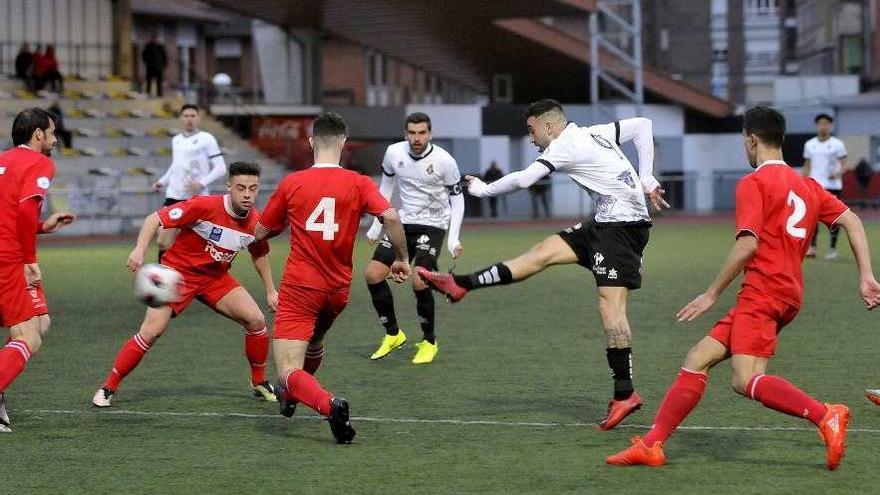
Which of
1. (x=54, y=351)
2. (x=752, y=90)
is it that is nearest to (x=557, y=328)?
(x=54, y=351)

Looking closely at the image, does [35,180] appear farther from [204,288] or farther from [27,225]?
[204,288]

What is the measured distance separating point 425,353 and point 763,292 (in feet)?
17.1

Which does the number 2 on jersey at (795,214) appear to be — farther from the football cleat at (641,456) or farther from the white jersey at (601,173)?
the white jersey at (601,173)

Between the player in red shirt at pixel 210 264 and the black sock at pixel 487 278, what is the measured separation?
1.28 meters

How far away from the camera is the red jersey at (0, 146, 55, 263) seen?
891 cm

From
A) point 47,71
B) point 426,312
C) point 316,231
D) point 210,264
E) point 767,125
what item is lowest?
point 426,312

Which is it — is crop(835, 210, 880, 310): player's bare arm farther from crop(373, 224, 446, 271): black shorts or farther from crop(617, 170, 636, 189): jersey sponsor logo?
crop(373, 224, 446, 271): black shorts

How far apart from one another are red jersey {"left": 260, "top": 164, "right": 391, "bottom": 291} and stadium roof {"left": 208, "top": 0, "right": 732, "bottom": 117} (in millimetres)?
33231

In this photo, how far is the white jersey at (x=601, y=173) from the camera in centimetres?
927

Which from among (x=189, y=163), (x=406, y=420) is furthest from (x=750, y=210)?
(x=189, y=163)

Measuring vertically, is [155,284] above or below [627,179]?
below

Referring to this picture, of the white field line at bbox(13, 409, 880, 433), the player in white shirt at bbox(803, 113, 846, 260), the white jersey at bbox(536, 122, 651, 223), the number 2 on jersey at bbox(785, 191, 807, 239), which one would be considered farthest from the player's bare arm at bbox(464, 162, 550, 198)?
the player in white shirt at bbox(803, 113, 846, 260)

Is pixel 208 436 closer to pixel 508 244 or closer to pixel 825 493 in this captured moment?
pixel 825 493

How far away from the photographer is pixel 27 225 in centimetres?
899
